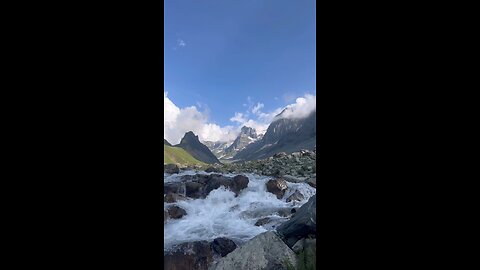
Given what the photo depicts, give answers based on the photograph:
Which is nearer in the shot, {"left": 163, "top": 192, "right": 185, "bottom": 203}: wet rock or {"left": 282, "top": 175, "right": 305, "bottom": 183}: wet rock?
{"left": 163, "top": 192, "right": 185, "bottom": 203}: wet rock

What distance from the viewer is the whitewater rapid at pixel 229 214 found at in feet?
27.7

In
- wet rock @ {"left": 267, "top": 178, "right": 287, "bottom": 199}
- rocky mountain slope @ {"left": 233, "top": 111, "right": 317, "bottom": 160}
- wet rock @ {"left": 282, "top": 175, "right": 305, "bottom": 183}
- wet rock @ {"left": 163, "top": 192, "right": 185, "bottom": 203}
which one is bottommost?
wet rock @ {"left": 163, "top": 192, "right": 185, "bottom": 203}

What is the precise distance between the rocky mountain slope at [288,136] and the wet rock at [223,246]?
7274cm

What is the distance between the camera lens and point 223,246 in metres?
7.14

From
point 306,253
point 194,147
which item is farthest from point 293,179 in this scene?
point 194,147

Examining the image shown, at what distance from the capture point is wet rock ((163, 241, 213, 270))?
6.14 metres

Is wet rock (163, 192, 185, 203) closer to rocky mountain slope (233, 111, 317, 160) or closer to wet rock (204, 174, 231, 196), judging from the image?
wet rock (204, 174, 231, 196)

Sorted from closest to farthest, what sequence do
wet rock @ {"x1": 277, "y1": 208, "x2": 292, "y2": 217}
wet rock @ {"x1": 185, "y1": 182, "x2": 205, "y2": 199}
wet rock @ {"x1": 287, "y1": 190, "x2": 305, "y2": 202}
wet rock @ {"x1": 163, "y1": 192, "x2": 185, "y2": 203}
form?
1. wet rock @ {"x1": 277, "y1": 208, "x2": 292, "y2": 217}
2. wet rock @ {"x1": 163, "y1": 192, "x2": 185, "y2": 203}
3. wet rock @ {"x1": 287, "y1": 190, "x2": 305, "y2": 202}
4. wet rock @ {"x1": 185, "y1": 182, "x2": 205, "y2": 199}

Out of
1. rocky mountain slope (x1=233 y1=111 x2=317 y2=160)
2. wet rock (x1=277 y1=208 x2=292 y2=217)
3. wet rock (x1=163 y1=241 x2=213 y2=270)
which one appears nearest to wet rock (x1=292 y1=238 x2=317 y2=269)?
wet rock (x1=163 y1=241 x2=213 y2=270)

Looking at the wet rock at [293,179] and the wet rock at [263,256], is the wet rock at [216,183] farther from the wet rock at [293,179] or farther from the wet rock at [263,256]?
the wet rock at [263,256]

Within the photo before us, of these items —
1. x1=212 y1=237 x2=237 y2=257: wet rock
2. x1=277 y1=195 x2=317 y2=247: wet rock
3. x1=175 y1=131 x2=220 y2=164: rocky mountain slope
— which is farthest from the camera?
x1=175 y1=131 x2=220 y2=164: rocky mountain slope

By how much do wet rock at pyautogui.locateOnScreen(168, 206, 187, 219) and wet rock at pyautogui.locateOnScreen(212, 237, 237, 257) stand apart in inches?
152

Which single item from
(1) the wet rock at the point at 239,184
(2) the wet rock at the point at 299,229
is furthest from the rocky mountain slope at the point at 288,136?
(2) the wet rock at the point at 299,229
